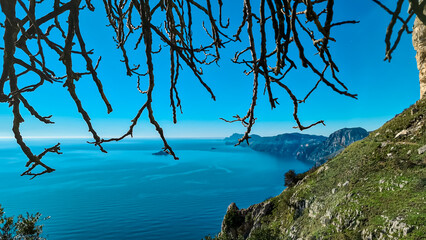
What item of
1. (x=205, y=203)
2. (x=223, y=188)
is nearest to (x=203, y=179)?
(x=223, y=188)

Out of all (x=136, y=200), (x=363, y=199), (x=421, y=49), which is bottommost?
(x=136, y=200)

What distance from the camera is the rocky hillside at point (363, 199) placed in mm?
17547

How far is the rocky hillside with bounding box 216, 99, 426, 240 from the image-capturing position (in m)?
17.5

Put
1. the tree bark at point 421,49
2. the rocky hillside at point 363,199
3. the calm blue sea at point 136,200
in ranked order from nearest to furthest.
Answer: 1. the rocky hillside at point 363,199
2. the tree bark at point 421,49
3. the calm blue sea at point 136,200

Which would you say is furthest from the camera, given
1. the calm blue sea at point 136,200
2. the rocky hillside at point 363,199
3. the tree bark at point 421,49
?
the calm blue sea at point 136,200

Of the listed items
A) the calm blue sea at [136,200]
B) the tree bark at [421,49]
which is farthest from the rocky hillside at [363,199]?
the calm blue sea at [136,200]

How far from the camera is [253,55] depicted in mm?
1265

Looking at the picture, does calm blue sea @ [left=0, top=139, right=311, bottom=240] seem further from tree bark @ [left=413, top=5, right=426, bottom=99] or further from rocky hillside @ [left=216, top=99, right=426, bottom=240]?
tree bark @ [left=413, top=5, right=426, bottom=99]

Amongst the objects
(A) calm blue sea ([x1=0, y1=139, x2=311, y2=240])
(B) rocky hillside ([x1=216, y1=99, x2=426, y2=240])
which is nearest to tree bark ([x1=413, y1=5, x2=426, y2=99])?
(B) rocky hillside ([x1=216, y1=99, x2=426, y2=240])

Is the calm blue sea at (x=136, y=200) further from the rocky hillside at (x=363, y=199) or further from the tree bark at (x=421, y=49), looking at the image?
the tree bark at (x=421, y=49)

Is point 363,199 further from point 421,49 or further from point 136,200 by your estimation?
point 136,200

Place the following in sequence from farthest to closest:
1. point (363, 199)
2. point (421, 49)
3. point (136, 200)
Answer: point (136, 200) → point (421, 49) → point (363, 199)

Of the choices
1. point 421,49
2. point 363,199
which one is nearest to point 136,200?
point 363,199

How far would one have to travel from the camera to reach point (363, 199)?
21500mm
